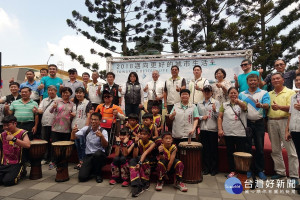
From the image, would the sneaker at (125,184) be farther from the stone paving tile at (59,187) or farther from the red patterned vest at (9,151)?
the red patterned vest at (9,151)

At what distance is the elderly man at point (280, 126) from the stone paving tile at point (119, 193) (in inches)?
91.6

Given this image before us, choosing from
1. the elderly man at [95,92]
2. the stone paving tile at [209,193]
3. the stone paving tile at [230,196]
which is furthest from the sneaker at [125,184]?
the elderly man at [95,92]

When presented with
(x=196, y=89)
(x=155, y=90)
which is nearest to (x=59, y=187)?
(x=155, y=90)

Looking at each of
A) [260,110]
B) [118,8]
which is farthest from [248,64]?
[118,8]

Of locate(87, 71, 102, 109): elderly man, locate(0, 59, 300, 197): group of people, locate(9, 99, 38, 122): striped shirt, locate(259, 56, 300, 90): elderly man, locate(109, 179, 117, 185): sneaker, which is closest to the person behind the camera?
locate(0, 59, 300, 197): group of people

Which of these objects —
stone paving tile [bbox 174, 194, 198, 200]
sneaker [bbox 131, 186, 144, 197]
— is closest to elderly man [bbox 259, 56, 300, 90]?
stone paving tile [bbox 174, 194, 198, 200]

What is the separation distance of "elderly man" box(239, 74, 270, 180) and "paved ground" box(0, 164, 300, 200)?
0.52 meters

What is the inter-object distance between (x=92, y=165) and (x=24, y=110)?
1.73m

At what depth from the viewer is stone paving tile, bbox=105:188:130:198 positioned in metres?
2.70

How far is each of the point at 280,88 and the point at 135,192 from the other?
2.73 metres

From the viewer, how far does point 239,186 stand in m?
2.84

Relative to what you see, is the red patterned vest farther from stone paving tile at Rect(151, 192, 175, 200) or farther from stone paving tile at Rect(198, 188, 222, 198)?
stone paving tile at Rect(198, 188, 222, 198)

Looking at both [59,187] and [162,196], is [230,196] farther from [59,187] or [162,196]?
[59,187]

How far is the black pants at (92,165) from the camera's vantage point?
3.19m
